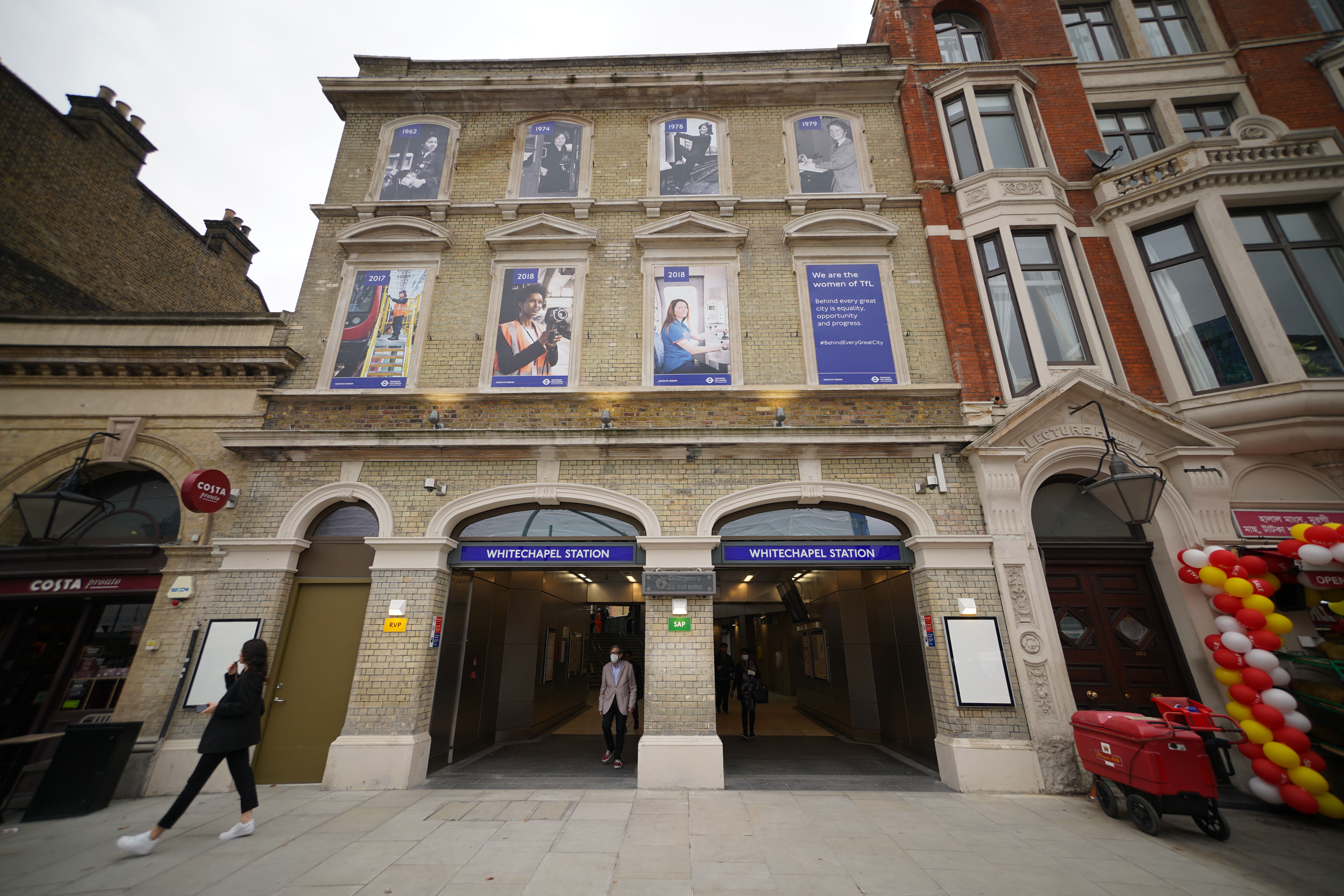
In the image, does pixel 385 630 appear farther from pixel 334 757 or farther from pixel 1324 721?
pixel 1324 721

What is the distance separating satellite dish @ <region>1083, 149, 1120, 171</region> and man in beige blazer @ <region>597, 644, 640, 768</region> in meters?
12.5

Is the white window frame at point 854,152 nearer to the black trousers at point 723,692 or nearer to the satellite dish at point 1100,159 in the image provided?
the satellite dish at point 1100,159

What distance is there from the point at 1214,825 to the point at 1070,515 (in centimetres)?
413

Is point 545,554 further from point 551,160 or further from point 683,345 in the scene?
point 551,160

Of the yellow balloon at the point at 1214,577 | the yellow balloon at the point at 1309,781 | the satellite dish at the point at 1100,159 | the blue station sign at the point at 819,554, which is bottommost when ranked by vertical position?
the yellow balloon at the point at 1309,781

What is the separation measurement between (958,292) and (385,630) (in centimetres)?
1090

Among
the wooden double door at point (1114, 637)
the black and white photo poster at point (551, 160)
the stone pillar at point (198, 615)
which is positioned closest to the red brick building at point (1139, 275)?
the wooden double door at point (1114, 637)

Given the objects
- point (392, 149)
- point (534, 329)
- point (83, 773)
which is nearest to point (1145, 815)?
point (534, 329)

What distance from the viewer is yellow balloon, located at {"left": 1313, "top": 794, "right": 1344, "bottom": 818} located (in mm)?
5645

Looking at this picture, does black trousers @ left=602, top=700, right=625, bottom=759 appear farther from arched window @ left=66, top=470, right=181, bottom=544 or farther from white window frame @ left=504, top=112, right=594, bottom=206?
white window frame @ left=504, top=112, right=594, bottom=206

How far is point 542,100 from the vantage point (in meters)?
11.0

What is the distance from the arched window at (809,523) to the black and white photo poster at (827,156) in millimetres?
6269

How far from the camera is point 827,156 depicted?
10.6m

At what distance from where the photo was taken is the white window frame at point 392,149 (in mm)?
10305
